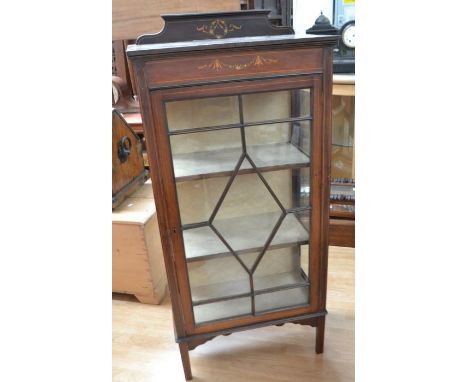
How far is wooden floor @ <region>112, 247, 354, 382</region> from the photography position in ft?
4.42

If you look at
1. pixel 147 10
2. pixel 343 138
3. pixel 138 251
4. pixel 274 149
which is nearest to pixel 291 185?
pixel 274 149

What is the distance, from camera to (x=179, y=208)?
112 cm

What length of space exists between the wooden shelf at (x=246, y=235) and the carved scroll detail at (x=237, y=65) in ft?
1.46

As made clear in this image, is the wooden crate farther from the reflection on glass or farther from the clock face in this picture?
the clock face

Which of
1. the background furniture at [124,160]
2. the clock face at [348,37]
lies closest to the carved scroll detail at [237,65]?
the background furniture at [124,160]

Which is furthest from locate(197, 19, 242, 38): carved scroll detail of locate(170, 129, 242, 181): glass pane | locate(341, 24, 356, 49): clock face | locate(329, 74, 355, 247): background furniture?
locate(341, 24, 356, 49): clock face

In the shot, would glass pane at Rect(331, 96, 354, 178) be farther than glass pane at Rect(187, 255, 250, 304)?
Yes

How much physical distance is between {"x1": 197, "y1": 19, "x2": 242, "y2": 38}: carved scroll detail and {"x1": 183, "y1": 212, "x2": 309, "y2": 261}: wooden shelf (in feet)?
1.73

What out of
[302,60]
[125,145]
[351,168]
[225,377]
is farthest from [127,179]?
[351,168]

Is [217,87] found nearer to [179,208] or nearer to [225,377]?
[179,208]

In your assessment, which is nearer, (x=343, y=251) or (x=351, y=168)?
(x=343, y=251)

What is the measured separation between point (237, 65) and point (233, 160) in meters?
0.26
